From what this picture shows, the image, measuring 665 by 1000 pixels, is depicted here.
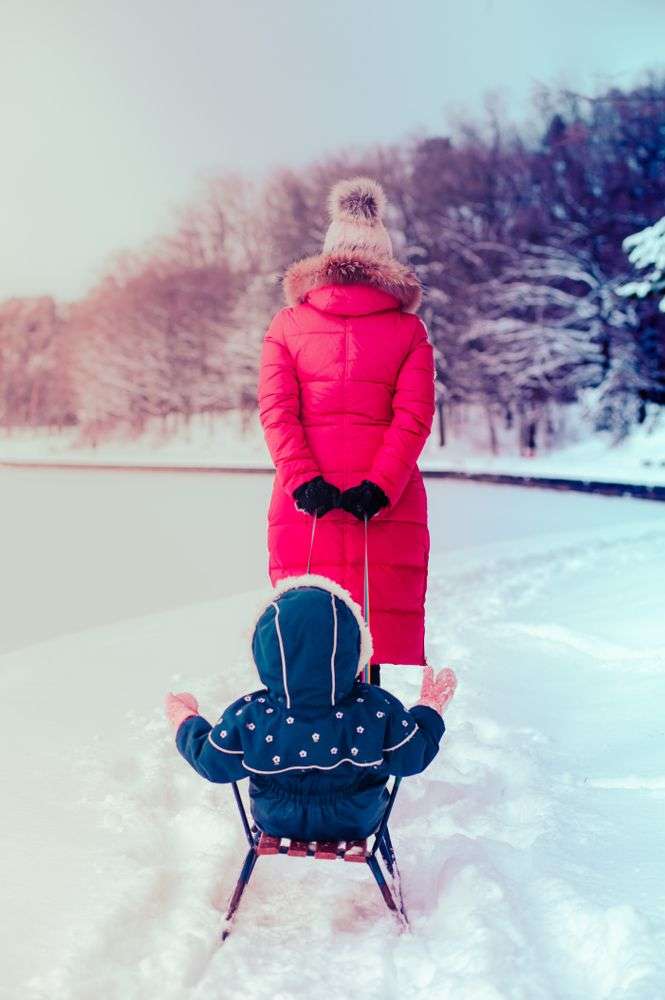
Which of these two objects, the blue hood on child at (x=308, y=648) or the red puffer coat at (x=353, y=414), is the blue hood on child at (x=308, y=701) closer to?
the blue hood on child at (x=308, y=648)

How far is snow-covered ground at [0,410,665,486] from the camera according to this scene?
12334 mm

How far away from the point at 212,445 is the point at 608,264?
9109 millimetres

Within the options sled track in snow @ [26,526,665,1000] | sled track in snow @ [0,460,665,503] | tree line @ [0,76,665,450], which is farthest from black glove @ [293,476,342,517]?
tree line @ [0,76,665,450]

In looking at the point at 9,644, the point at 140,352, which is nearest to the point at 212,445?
the point at 140,352

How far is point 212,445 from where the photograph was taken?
18.8 metres

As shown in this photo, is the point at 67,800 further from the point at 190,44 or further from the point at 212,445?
the point at 212,445

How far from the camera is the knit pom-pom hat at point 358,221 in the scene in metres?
2.43

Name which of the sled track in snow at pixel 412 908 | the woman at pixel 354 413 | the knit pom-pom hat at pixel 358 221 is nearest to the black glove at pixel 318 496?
the woman at pixel 354 413

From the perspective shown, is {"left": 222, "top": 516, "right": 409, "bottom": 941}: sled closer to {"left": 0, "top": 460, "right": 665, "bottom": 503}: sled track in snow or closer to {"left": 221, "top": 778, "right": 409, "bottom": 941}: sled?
{"left": 221, "top": 778, "right": 409, "bottom": 941}: sled

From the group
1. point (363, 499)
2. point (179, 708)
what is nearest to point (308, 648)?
point (179, 708)

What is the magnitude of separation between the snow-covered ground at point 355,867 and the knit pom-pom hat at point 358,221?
1.45m

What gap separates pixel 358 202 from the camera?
97.8 inches

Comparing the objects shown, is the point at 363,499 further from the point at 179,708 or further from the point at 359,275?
the point at 179,708

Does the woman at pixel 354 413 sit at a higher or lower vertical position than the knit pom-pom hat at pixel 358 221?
lower
